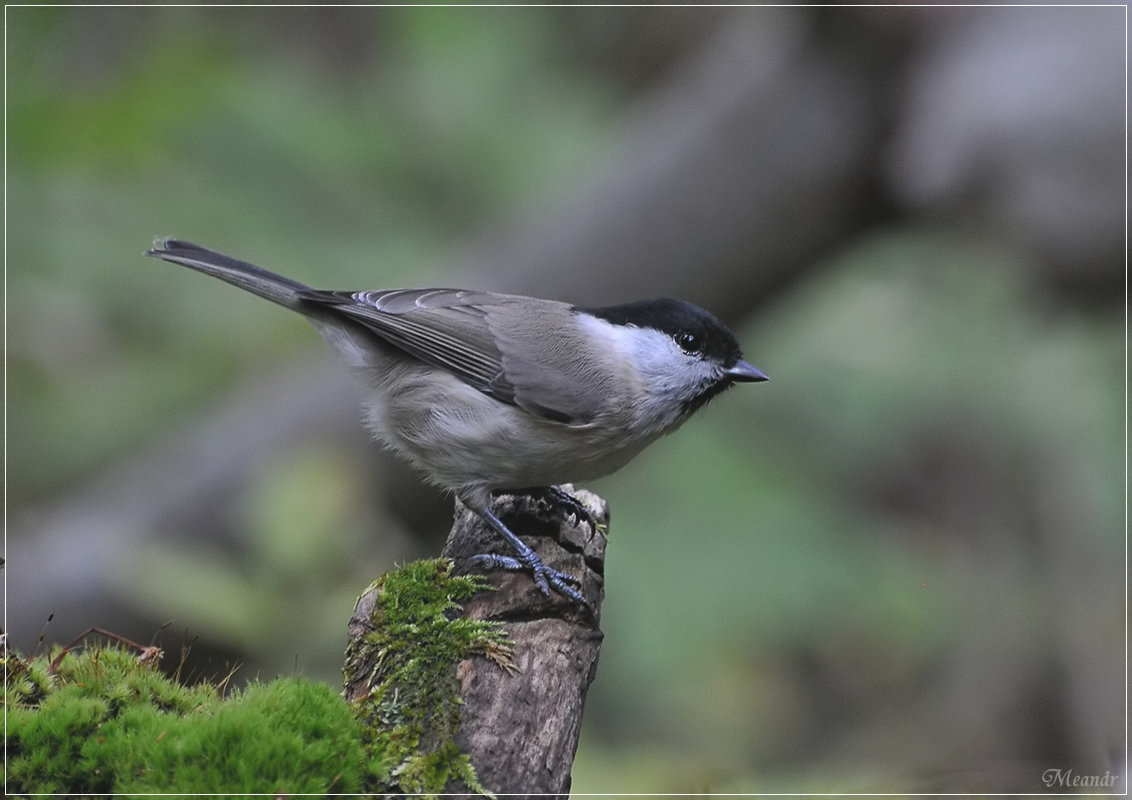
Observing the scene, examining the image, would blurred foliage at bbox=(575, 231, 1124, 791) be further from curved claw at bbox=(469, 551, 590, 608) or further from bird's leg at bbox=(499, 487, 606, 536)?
curved claw at bbox=(469, 551, 590, 608)

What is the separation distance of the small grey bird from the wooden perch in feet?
1.11

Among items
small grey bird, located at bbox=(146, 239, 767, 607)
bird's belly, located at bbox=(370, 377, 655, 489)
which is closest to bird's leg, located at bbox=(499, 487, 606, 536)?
small grey bird, located at bbox=(146, 239, 767, 607)

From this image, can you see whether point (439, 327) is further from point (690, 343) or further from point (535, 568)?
point (535, 568)

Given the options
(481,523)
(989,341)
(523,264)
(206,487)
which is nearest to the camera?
(481,523)

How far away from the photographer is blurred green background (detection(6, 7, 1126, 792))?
220 inches

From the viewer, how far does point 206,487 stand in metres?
5.68

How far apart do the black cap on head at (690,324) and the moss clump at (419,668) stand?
1.19 metres

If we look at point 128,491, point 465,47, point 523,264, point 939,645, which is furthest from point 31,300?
point 939,645

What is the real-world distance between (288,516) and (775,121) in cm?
370

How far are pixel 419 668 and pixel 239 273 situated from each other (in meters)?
1.83

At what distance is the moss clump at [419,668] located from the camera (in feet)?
6.70

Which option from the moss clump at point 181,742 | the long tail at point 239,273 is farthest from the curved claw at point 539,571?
the long tail at point 239,273

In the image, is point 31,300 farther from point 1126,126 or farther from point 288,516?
point 1126,126
